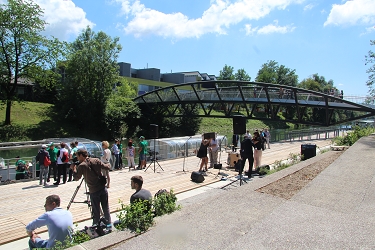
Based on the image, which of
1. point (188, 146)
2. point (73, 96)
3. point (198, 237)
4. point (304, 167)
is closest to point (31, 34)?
point (73, 96)

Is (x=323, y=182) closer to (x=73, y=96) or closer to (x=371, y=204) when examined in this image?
(x=371, y=204)

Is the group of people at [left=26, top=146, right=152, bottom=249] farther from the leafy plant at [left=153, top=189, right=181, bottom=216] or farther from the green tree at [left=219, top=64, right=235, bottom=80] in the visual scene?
the green tree at [left=219, top=64, right=235, bottom=80]

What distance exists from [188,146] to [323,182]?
45.9 feet

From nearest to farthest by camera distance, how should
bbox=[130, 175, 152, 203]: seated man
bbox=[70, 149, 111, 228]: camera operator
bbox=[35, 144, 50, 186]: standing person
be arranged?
bbox=[130, 175, 152, 203]: seated man < bbox=[70, 149, 111, 228]: camera operator < bbox=[35, 144, 50, 186]: standing person

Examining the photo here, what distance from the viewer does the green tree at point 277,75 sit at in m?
85.1

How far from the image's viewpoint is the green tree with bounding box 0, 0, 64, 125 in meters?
35.9

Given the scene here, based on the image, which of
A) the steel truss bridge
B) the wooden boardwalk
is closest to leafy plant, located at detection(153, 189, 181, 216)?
the wooden boardwalk

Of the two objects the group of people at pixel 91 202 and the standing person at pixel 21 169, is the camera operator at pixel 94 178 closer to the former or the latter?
the group of people at pixel 91 202

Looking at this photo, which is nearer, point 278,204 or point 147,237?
point 147,237

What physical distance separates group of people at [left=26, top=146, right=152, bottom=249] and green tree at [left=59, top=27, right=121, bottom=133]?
4132 cm

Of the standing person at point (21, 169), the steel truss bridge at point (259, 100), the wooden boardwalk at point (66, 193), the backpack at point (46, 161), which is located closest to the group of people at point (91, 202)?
the wooden boardwalk at point (66, 193)

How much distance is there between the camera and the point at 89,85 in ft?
153

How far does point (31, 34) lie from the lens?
3769 centimetres

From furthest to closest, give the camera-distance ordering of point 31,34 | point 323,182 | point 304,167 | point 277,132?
point 31,34, point 277,132, point 304,167, point 323,182
